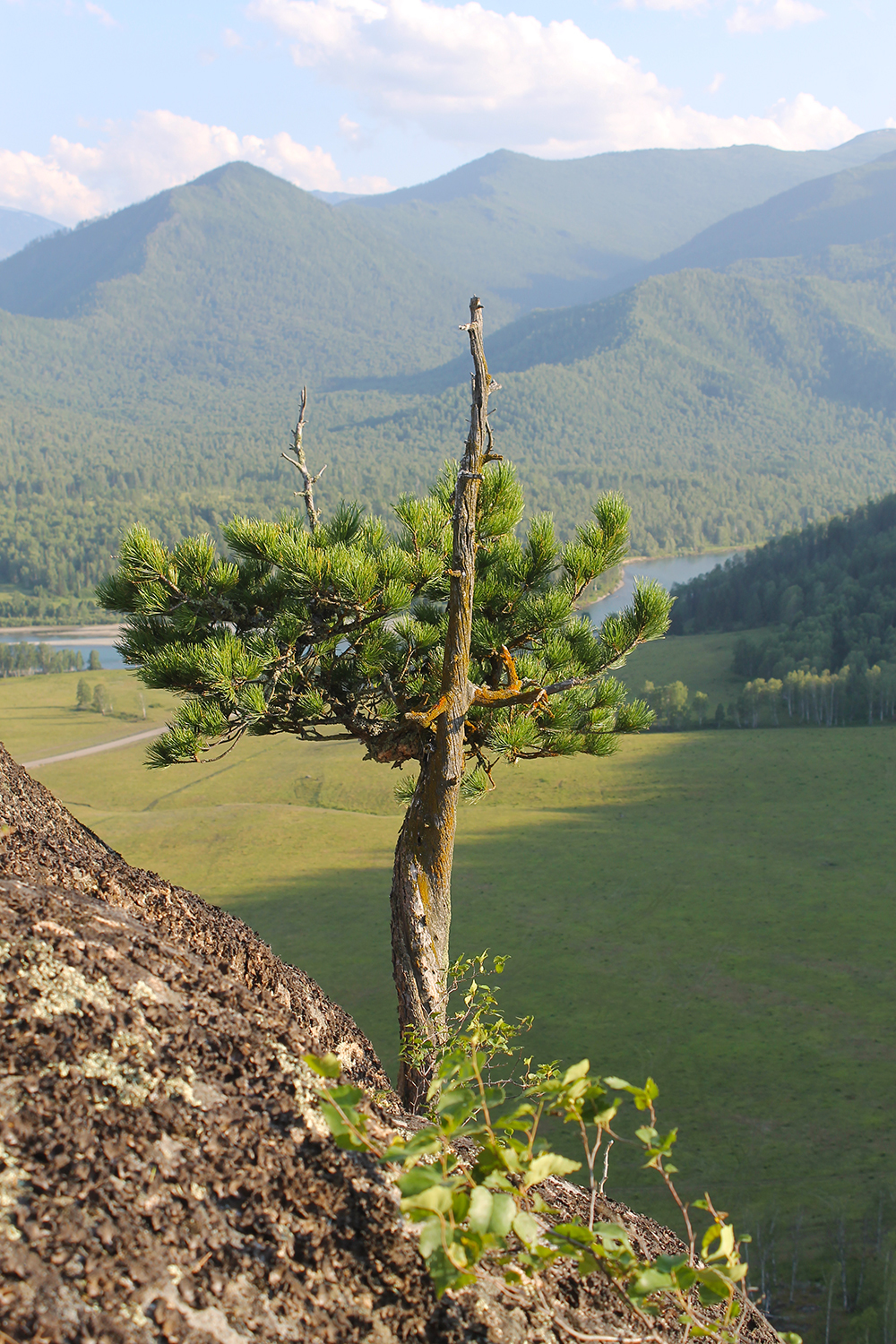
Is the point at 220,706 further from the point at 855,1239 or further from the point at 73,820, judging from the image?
the point at 855,1239

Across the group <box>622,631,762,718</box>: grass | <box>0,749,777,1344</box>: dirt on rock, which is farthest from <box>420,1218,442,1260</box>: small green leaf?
<box>622,631,762,718</box>: grass

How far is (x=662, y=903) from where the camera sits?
36.7 metres

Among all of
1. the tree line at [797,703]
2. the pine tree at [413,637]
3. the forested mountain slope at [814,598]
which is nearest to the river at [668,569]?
the forested mountain slope at [814,598]

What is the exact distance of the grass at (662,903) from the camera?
22266mm

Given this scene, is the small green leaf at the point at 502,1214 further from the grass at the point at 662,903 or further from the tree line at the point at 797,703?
the tree line at the point at 797,703

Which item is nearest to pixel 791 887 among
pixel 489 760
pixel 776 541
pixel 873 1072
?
pixel 873 1072

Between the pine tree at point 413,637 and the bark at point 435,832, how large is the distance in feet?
0.04

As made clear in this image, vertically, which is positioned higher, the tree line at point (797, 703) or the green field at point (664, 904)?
the tree line at point (797, 703)

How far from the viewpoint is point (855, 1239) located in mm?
17484

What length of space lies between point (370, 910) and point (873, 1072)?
1881 centimetres

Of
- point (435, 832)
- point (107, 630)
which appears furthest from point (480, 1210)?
point (107, 630)

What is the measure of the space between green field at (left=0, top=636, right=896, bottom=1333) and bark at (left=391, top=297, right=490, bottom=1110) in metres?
15.0

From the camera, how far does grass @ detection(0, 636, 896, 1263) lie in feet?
73.0

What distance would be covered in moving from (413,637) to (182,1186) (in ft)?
14.7
